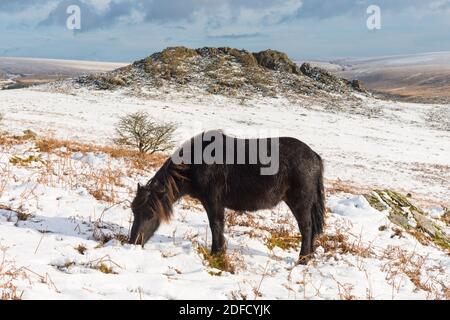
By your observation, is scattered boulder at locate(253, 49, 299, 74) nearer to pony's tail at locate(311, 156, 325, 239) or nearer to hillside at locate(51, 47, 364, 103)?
hillside at locate(51, 47, 364, 103)

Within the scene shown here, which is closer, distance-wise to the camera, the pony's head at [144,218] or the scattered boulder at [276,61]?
the pony's head at [144,218]

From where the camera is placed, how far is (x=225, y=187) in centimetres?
583

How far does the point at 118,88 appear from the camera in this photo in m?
51.4

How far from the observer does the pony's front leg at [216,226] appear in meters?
5.77

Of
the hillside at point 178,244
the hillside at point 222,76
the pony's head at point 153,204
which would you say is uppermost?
the hillside at point 222,76

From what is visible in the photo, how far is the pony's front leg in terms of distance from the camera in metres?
5.77

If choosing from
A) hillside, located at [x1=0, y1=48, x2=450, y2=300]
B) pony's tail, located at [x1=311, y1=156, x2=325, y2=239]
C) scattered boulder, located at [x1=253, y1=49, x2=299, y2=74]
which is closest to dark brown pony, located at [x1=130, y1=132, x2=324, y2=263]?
pony's tail, located at [x1=311, y1=156, x2=325, y2=239]

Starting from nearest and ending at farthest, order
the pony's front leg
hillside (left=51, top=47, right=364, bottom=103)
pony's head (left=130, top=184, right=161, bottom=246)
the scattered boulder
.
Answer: pony's head (left=130, top=184, right=161, bottom=246) → the pony's front leg → hillside (left=51, top=47, right=364, bottom=103) → the scattered boulder

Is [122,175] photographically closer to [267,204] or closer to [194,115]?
[267,204]

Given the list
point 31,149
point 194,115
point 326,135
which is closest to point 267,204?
point 31,149

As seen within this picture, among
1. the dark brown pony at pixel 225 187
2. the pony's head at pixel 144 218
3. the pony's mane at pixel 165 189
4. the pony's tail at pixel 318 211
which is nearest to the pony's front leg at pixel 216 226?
the dark brown pony at pixel 225 187

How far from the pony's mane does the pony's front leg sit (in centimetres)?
56

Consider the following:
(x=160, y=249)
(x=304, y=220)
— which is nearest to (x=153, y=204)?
(x=160, y=249)

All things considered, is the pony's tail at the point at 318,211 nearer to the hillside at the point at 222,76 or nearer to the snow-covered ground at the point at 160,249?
the snow-covered ground at the point at 160,249
